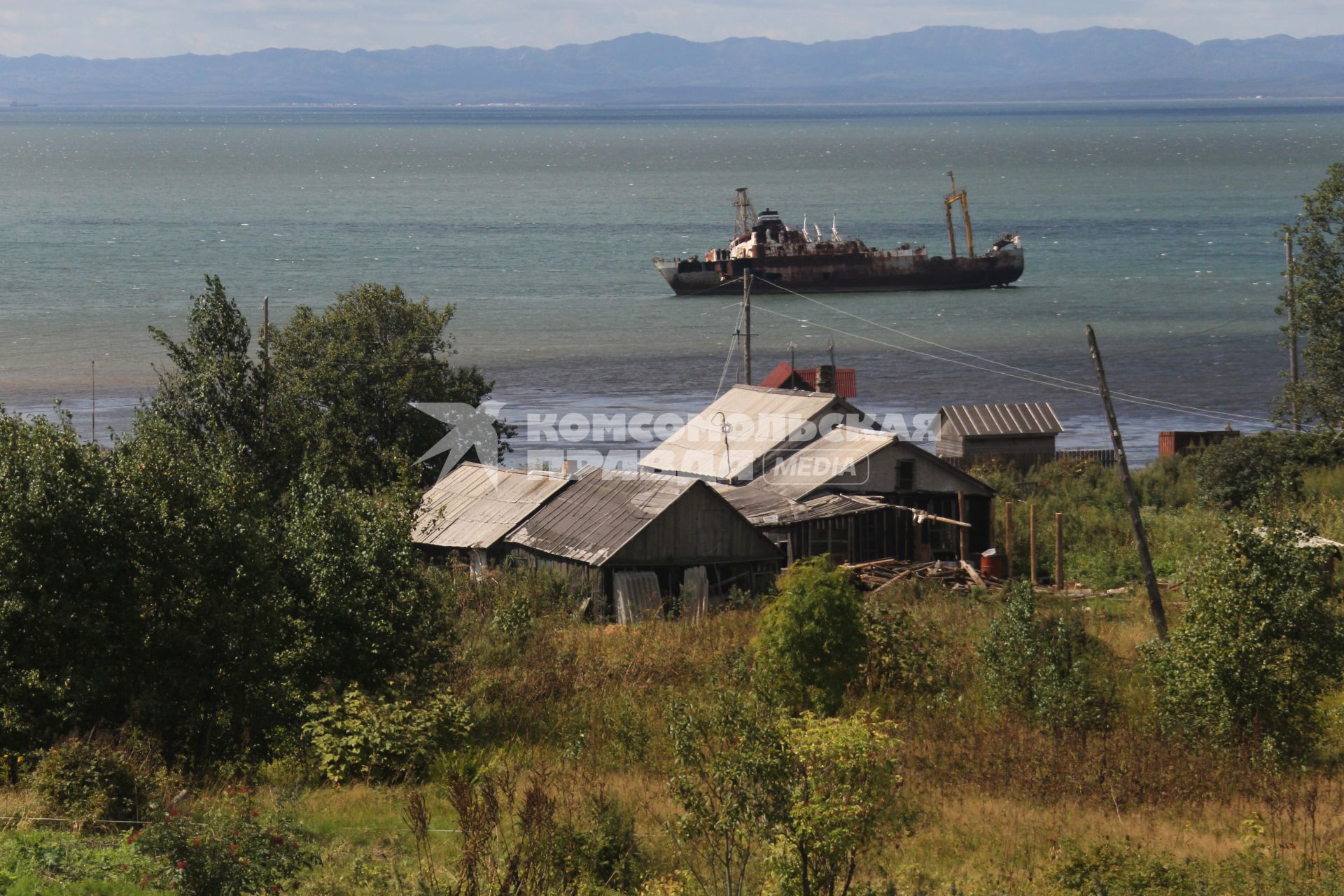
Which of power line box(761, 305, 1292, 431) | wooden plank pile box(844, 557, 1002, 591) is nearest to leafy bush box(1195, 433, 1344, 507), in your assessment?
power line box(761, 305, 1292, 431)

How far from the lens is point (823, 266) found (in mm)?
93375

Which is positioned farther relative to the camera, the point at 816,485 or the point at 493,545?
the point at 816,485

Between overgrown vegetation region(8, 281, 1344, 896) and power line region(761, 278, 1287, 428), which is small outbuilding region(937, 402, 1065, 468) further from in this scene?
overgrown vegetation region(8, 281, 1344, 896)

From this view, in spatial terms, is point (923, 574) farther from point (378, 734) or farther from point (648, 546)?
point (378, 734)

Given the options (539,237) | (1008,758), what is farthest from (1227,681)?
(539,237)

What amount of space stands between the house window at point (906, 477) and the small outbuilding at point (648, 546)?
4.51 metres

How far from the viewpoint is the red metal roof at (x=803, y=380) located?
3831cm

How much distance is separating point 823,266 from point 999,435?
5542 cm

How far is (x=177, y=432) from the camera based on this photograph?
59.8 ft

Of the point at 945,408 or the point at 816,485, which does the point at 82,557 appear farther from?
the point at 945,408

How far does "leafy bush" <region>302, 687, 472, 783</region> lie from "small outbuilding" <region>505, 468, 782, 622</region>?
8.30 meters

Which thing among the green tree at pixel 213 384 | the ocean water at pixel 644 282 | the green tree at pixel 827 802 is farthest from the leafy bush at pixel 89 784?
the ocean water at pixel 644 282

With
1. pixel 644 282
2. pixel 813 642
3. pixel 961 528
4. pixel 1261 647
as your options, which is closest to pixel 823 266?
pixel 644 282

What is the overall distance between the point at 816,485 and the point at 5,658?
18.0m
